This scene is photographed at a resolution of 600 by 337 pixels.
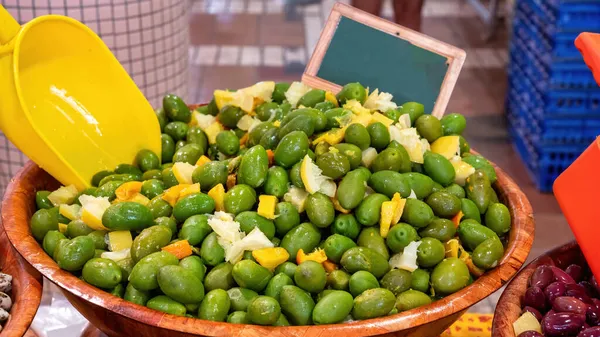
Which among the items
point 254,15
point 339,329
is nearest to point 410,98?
point 339,329

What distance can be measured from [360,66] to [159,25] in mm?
983

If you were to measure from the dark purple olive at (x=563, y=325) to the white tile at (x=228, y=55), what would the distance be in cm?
407

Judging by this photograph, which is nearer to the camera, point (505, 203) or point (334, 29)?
point (505, 203)

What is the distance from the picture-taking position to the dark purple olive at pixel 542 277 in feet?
4.38

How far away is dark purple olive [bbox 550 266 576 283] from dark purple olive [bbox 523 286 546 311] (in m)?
0.07

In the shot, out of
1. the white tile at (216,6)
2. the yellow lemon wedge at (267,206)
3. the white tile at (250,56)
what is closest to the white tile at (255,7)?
the white tile at (216,6)

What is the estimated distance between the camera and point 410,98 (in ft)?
6.02

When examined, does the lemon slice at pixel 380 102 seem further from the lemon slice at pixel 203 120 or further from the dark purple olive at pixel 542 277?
Result: the dark purple olive at pixel 542 277

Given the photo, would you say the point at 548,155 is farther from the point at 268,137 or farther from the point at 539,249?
the point at 268,137

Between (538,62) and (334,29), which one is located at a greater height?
(334,29)

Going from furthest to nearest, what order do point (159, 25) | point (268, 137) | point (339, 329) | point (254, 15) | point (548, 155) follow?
point (254, 15) < point (548, 155) < point (159, 25) < point (268, 137) < point (339, 329)

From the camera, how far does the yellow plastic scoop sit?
5.18 ft

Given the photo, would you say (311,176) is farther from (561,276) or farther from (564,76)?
(564,76)

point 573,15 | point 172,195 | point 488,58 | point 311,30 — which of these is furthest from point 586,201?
point 311,30
